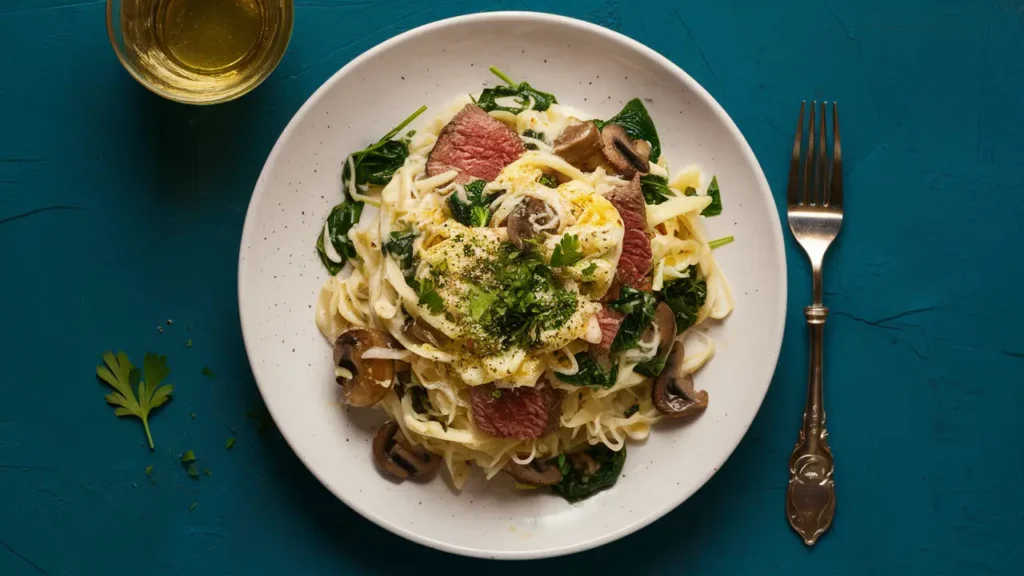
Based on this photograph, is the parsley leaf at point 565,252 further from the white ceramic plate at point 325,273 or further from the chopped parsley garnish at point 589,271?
the white ceramic plate at point 325,273

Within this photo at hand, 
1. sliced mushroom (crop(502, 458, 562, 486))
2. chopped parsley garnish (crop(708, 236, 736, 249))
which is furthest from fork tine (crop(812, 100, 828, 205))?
sliced mushroom (crop(502, 458, 562, 486))

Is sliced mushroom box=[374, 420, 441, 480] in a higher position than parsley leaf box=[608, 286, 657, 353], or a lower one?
lower

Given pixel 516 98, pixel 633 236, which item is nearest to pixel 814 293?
pixel 633 236

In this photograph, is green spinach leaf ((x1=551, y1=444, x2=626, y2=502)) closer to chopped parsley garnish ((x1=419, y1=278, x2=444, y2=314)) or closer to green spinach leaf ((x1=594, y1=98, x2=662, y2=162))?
chopped parsley garnish ((x1=419, y1=278, x2=444, y2=314))

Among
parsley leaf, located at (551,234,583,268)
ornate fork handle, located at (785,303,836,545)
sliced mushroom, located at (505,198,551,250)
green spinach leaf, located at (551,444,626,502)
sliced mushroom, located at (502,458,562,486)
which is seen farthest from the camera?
ornate fork handle, located at (785,303,836,545)

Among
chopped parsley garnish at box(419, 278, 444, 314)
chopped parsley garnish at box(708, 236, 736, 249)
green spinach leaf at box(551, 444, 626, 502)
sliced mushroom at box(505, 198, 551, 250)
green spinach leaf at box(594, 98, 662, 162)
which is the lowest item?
green spinach leaf at box(551, 444, 626, 502)

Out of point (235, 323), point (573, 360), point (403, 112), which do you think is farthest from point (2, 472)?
point (573, 360)
